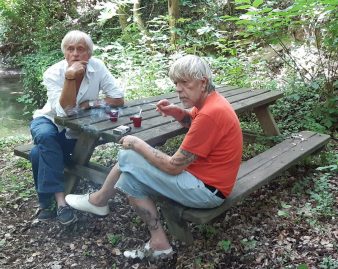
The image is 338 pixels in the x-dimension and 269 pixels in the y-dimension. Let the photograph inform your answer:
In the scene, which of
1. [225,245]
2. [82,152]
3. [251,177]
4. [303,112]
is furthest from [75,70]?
[303,112]

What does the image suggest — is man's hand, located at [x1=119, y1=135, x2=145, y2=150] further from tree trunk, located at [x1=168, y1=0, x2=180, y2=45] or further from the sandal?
tree trunk, located at [x1=168, y1=0, x2=180, y2=45]

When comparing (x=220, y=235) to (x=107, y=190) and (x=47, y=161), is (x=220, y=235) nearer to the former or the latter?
(x=107, y=190)

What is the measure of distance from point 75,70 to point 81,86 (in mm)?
361

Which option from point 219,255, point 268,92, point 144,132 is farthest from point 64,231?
point 268,92

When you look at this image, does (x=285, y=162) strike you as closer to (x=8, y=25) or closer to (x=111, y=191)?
(x=111, y=191)

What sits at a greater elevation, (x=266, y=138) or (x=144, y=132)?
(x=144, y=132)

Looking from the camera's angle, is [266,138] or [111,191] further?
[266,138]

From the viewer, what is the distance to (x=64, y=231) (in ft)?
10.6

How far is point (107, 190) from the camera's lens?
111 inches

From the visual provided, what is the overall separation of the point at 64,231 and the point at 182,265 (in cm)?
115

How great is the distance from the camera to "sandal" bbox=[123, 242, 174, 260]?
8.87ft

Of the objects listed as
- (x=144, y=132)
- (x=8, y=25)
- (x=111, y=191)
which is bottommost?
(x=111, y=191)

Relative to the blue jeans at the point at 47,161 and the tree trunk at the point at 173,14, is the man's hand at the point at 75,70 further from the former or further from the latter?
the tree trunk at the point at 173,14

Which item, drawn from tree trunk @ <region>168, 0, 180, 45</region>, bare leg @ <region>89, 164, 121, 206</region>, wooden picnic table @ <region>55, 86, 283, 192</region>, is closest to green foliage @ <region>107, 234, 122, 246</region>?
bare leg @ <region>89, 164, 121, 206</region>
